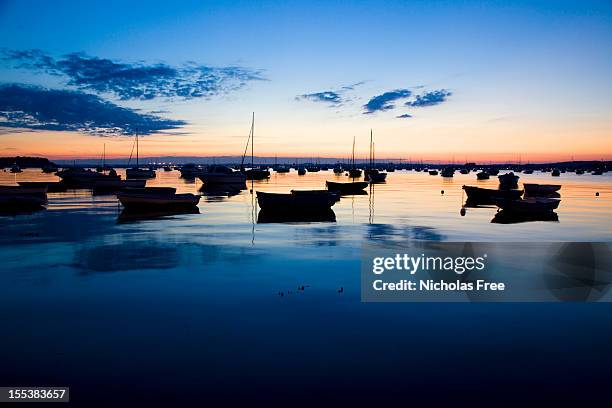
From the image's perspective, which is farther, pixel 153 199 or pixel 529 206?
pixel 153 199

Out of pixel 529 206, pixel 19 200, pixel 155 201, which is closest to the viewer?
pixel 529 206

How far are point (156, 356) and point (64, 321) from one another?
3454 mm

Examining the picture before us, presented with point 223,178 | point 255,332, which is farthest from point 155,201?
point 223,178

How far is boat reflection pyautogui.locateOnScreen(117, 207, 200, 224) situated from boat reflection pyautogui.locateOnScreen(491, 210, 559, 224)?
22085mm

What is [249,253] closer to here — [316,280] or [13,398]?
[316,280]

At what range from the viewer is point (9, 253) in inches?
758

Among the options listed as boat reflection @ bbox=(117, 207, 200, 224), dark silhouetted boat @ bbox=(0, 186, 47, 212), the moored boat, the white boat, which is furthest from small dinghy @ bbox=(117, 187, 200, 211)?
the white boat

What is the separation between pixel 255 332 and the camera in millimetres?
10211

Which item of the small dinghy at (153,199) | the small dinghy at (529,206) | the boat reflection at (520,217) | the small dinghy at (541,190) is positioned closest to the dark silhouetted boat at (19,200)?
the small dinghy at (153,199)

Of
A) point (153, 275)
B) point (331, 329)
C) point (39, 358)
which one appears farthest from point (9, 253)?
point (331, 329)

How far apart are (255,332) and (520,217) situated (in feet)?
97.5

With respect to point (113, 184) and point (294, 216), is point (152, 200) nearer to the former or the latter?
point (294, 216)

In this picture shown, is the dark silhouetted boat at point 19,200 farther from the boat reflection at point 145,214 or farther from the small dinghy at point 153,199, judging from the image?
the boat reflection at point 145,214

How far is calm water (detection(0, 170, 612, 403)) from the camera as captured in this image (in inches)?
311
